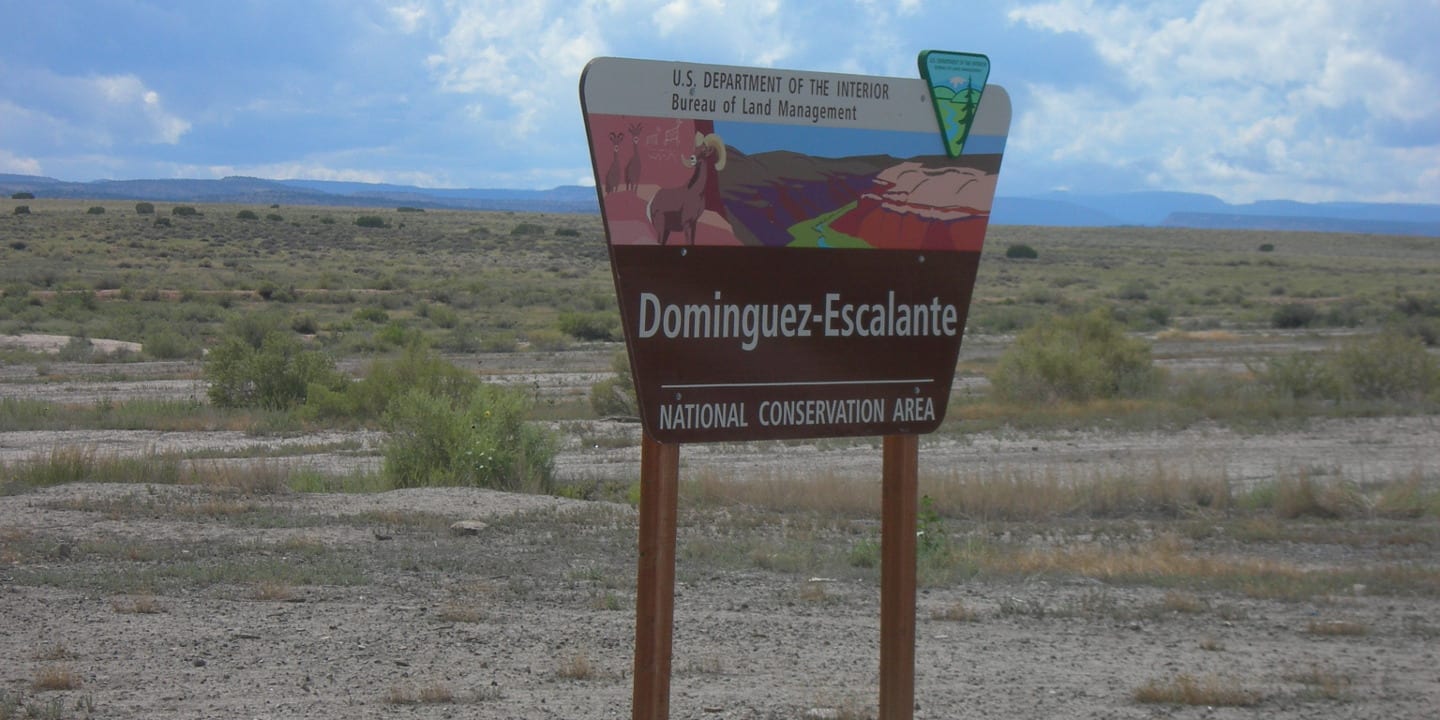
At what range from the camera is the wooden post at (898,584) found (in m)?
4.31

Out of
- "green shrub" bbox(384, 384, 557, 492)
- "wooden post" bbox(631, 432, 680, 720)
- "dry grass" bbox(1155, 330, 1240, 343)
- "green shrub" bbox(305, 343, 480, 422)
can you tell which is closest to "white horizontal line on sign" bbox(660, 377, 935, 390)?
"wooden post" bbox(631, 432, 680, 720)

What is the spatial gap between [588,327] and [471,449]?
82.1 ft

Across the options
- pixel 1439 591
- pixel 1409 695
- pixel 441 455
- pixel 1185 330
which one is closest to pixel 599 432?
pixel 441 455

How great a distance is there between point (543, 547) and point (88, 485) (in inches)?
214

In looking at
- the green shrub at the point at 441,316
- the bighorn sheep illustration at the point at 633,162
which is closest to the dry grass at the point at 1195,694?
the bighorn sheep illustration at the point at 633,162

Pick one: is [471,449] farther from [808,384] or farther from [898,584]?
[808,384]

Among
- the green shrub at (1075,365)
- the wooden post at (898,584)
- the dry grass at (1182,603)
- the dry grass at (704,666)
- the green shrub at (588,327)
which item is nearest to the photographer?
the wooden post at (898,584)

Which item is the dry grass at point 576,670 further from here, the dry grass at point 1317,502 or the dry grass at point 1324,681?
the dry grass at point 1317,502

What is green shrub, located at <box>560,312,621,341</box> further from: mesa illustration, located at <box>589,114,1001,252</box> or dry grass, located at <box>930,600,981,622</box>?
mesa illustration, located at <box>589,114,1001,252</box>

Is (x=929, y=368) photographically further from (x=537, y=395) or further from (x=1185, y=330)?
(x=1185, y=330)

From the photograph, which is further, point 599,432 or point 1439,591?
point 599,432

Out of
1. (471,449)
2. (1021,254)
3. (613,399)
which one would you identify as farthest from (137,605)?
(1021,254)

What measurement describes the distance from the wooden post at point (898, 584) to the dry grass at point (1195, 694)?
2440 millimetres

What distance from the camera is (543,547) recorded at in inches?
402
